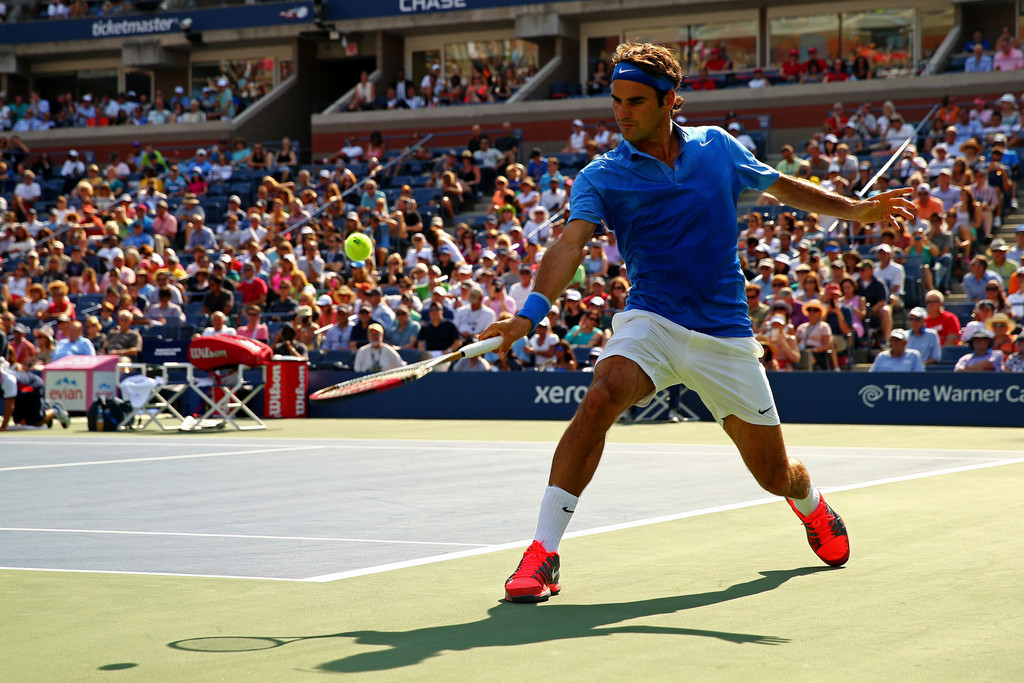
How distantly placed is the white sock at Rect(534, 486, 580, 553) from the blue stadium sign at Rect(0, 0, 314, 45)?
32.6 metres

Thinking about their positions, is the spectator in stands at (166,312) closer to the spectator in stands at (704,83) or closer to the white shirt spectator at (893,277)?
the white shirt spectator at (893,277)

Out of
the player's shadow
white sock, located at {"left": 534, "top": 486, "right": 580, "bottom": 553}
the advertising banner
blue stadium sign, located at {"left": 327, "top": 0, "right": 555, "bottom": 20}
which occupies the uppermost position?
blue stadium sign, located at {"left": 327, "top": 0, "right": 555, "bottom": 20}

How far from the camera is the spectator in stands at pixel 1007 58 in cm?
2661

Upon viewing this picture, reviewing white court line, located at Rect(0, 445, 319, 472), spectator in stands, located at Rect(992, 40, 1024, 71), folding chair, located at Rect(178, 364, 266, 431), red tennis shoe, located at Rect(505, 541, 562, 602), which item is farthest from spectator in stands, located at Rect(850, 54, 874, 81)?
red tennis shoe, located at Rect(505, 541, 562, 602)

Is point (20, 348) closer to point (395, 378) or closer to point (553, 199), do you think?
point (553, 199)

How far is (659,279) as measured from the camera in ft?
16.5

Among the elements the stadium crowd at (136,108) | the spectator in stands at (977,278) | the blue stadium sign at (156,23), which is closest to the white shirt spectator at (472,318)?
the spectator in stands at (977,278)

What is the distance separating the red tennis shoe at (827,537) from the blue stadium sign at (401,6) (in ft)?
95.6

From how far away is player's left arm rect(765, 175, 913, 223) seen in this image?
17.5 ft

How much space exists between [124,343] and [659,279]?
53.9ft

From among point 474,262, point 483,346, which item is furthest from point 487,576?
point 474,262

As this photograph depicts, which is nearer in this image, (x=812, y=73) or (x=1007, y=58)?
(x=1007, y=58)

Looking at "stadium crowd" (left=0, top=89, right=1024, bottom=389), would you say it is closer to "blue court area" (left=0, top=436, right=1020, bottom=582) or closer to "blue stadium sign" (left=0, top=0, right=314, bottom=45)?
"blue court area" (left=0, top=436, right=1020, bottom=582)

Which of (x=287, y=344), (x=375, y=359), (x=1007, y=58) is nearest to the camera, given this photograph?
(x=375, y=359)
